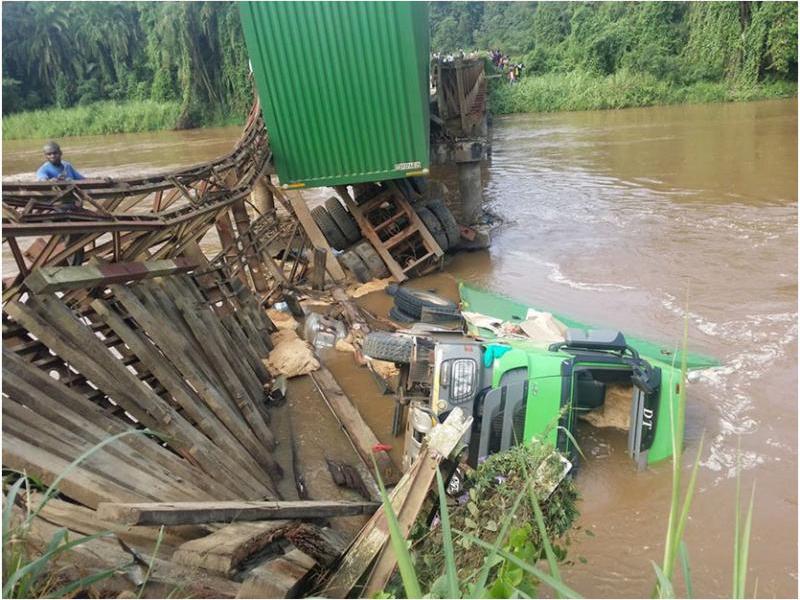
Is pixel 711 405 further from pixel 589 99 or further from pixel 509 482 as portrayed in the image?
pixel 589 99

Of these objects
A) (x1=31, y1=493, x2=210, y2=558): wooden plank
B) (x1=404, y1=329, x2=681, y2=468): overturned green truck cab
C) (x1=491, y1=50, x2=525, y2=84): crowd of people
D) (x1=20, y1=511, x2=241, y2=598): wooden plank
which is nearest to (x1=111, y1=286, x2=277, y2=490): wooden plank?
(x1=404, y1=329, x2=681, y2=468): overturned green truck cab

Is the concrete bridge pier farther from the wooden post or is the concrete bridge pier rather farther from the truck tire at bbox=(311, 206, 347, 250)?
the wooden post

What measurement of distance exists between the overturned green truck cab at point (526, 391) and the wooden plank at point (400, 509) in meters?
1.22

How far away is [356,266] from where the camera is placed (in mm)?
9648

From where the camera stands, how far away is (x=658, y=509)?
4.36m

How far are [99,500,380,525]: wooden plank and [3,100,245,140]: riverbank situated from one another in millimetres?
39598

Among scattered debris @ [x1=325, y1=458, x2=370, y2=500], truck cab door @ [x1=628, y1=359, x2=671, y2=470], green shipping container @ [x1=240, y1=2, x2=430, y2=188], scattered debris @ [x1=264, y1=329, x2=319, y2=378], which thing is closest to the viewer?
truck cab door @ [x1=628, y1=359, x2=671, y2=470]

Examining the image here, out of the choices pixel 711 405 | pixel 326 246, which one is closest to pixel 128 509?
pixel 711 405

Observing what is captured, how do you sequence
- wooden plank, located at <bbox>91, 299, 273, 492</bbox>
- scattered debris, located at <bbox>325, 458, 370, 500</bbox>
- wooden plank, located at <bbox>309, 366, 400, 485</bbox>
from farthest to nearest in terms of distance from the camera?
wooden plank, located at <bbox>309, 366, 400, 485</bbox> < scattered debris, located at <bbox>325, 458, 370, 500</bbox> < wooden plank, located at <bbox>91, 299, 273, 492</bbox>

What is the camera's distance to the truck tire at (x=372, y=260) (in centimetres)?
981

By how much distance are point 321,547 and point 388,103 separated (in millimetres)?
7249

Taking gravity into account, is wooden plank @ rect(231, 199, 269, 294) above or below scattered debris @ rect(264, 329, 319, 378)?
above

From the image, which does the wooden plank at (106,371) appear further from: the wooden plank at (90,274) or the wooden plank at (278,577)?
the wooden plank at (278,577)

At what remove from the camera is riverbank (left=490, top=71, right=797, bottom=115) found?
1178 inches
